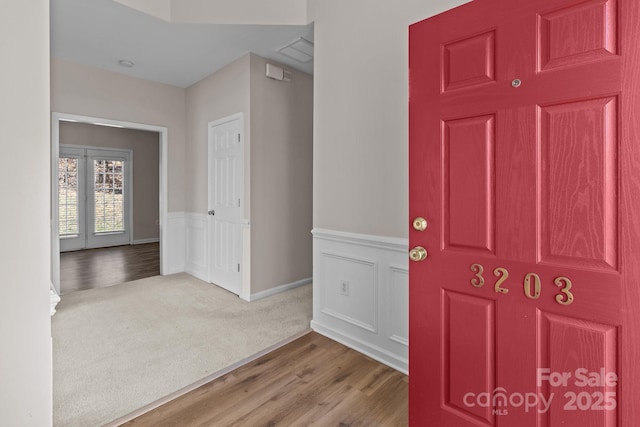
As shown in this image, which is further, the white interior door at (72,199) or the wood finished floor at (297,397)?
the white interior door at (72,199)

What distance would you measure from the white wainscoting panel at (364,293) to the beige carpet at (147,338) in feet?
1.34

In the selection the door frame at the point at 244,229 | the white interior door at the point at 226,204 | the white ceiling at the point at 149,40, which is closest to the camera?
the white ceiling at the point at 149,40

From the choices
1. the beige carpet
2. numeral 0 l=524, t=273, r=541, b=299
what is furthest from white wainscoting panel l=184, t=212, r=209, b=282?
numeral 0 l=524, t=273, r=541, b=299

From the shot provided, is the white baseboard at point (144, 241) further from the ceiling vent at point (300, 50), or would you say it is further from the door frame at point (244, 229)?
the ceiling vent at point (300, 50)

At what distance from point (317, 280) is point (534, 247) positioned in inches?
72.4

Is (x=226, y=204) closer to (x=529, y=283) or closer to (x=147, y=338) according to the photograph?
(x=147, y=338)

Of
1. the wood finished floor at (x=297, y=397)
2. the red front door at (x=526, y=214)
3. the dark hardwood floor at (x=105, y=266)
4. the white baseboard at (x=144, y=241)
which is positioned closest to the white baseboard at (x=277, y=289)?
the wood finished floor at (x=297, y=397)

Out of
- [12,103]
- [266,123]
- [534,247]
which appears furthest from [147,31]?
[534,247]

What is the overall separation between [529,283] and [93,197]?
7861 mm

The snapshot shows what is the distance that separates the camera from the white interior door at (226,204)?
363cm

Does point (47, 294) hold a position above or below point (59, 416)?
above

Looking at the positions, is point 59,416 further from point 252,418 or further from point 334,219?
point 334,219

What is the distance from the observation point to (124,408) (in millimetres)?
1703

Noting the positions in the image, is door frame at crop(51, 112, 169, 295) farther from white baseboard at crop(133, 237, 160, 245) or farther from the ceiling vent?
white baseboard at crop(133, 237, 160, 245)
